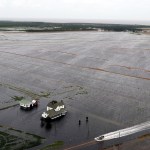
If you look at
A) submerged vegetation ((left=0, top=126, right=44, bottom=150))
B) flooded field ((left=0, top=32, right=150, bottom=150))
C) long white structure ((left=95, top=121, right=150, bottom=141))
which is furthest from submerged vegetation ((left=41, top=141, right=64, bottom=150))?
long white structure ((left=95, top=121, right=150, bottom=141))

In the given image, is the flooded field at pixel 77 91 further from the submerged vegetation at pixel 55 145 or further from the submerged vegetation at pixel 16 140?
the submerged vegetation at pixel 16 140

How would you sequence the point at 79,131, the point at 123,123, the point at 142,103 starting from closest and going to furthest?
the point at 79,131
the point at 123,123
the point at 142,103

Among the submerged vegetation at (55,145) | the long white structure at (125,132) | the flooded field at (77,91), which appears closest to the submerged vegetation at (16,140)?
the flooded field at (77,91)

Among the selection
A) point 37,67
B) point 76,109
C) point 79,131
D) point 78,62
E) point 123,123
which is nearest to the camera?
point 79,131

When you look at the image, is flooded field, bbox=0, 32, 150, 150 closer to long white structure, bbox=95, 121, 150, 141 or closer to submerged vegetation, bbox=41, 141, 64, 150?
submerged vegetation, bbox=41, 141, 64, 150

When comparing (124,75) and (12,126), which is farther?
(124,75)

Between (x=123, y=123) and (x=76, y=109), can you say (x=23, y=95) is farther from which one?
(x=123, y=123)

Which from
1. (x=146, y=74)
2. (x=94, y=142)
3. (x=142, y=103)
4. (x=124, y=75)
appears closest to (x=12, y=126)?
Answer: (x=94, y=142)
